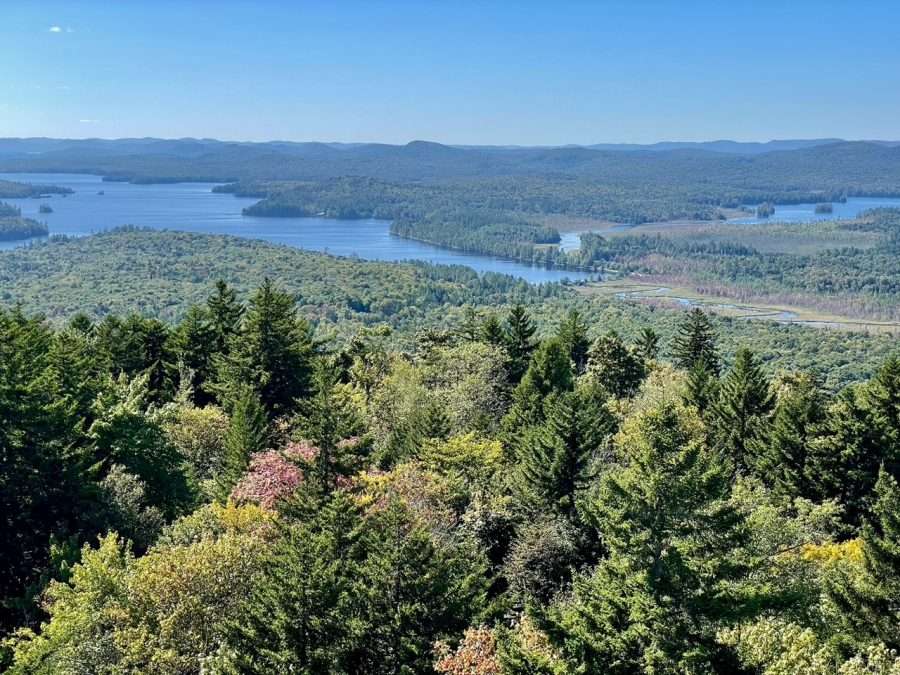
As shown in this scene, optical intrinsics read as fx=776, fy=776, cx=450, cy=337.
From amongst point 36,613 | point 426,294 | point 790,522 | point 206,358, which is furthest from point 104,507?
point 426,294

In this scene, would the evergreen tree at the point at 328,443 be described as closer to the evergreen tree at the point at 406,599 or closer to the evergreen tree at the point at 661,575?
the evergreen tree at the point at 406,599

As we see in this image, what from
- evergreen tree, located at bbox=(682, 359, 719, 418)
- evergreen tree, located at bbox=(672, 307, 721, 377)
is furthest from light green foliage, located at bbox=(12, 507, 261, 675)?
evergreen tree, located at bbox=(672, 307, 721, 377)

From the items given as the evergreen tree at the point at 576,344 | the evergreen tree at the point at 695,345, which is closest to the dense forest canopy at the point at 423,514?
the evergreen tree at the point at 576,344

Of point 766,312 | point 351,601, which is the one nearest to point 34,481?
point 351,601

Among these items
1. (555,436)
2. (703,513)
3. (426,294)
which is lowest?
(426,294)

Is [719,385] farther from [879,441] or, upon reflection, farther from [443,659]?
[443,659]

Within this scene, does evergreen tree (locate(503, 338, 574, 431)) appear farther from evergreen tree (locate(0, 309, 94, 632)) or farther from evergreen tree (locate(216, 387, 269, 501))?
evergreen tree (locate(0, 309, 94, 632))
